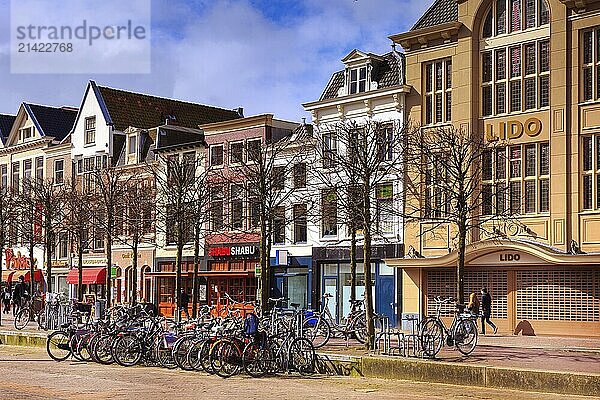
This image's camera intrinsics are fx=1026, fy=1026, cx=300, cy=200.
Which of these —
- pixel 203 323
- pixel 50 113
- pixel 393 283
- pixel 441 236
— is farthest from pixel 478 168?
pixel 50 113

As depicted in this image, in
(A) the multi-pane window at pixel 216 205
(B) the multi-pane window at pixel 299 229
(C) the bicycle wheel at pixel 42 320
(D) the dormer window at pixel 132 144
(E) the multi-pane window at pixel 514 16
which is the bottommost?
(C) the bicycle wheel at pixel 42 320

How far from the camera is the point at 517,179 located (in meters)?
39.5

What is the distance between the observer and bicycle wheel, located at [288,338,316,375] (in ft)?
83.5

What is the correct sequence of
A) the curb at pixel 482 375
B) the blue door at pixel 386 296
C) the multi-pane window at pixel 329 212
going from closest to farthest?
the curb at pixel 482 375 → the multi-pane window at pixel 329 212 → the blue door at pixel 386 296

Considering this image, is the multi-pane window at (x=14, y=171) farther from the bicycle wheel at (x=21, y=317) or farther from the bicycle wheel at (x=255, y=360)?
the bicycle wheel at (x=255, y=360)

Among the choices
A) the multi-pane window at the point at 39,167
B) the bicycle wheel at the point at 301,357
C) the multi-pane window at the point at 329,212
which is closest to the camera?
the bicycle wheel at the point at 301,357

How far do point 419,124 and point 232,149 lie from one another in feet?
37.3

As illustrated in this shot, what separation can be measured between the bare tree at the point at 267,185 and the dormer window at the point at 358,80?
309 centimetres

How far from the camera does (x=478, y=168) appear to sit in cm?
3759

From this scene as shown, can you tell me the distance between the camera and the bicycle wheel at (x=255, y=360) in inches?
977

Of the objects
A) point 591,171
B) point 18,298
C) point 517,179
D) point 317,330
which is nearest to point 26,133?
point 18,298

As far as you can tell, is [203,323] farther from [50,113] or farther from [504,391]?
[50,113]

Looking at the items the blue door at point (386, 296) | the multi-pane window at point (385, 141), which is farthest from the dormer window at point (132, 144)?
the blue door at point (386, 296)

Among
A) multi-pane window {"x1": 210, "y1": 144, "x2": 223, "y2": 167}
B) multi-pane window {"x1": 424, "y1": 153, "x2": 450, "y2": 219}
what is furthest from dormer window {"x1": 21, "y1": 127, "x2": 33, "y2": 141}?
multi-pane window {"x1": 424, "y1": 153, "x2": 450, "y2": 219}
